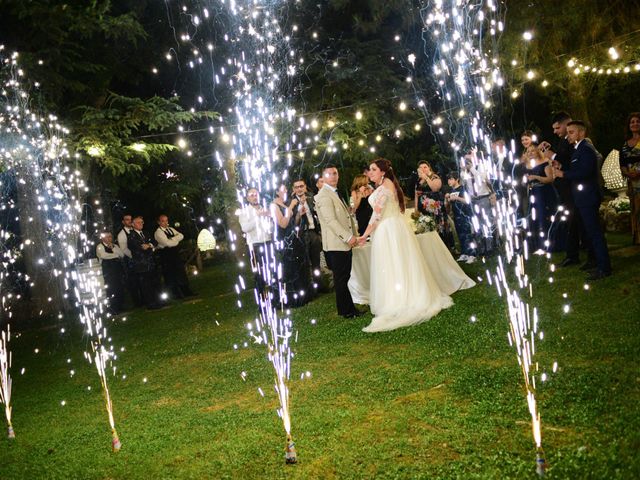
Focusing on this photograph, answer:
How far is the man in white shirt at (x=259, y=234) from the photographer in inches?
378

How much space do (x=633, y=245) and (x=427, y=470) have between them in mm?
7532

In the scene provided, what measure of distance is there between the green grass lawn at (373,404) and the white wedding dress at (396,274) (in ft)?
0.93

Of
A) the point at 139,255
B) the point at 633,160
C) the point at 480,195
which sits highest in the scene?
the point at 633,160

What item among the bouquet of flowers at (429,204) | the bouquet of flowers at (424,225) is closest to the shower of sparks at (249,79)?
the bouquet of flowers at (429,204)

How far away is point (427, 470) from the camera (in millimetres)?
3271

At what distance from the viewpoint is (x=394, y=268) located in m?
7.28

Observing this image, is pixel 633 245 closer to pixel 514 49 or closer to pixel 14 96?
pixel 514 49

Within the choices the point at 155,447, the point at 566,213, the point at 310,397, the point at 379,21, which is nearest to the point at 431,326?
the point at 310,397

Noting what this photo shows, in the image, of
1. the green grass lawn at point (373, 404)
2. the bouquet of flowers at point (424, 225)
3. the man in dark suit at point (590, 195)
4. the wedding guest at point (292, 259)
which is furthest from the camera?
the wedding guest at point (292, 259)

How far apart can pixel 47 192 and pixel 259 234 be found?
23.9 feet

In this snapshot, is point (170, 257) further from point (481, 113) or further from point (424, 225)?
point (481, 113)

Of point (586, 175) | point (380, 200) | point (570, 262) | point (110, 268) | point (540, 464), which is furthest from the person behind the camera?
point (110, 268)

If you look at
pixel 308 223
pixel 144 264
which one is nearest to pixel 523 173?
pixel 308 223

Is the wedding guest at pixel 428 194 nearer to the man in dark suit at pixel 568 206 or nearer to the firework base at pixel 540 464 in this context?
the man in dark suit at pixel 568 206
